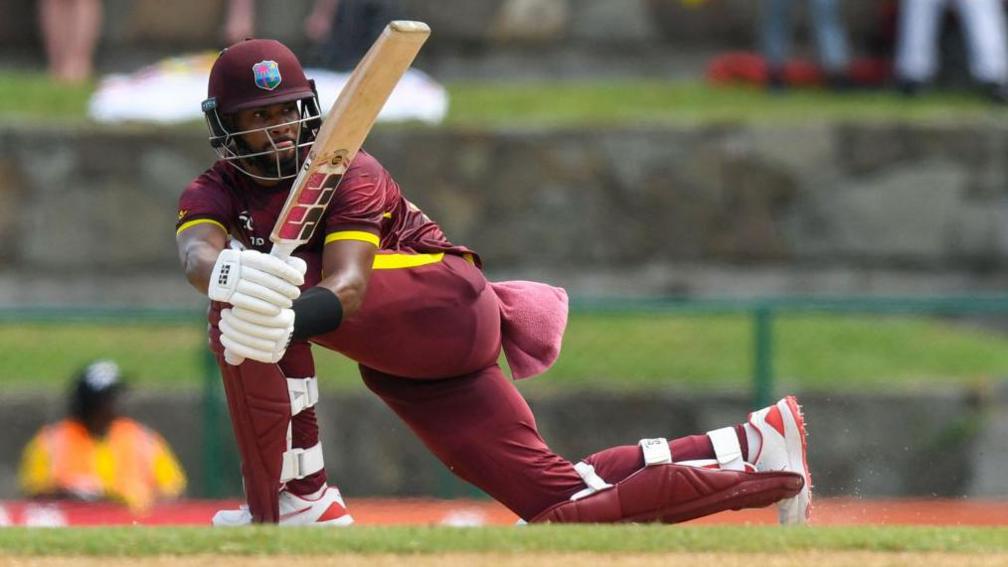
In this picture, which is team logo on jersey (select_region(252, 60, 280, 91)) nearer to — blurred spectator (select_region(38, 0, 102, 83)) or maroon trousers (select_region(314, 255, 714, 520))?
maroon trousers (select_region(314, 255, 714, 520))

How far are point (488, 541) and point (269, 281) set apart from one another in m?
0.91

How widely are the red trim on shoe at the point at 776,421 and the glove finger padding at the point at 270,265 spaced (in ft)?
5.25

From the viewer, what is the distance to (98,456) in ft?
28.9

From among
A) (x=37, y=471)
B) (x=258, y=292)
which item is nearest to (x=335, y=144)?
(x=258, y=292)

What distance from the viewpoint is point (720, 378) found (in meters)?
9.73

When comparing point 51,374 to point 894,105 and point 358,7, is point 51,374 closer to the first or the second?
point 358,7

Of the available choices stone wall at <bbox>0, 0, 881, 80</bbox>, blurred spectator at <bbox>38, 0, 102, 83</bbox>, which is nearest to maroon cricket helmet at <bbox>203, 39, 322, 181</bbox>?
blurred spectator at <bbox>38, 0, 102, 83</bbox>

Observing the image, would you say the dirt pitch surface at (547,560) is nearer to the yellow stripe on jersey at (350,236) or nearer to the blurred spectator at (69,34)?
the yellow stripe on jersey at (350,236)

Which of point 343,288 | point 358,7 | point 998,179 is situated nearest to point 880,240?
point 998,179

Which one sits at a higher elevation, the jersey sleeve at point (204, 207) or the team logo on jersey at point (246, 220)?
the jersey sleeve at point (204, 207)

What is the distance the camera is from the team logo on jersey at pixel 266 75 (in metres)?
5.17

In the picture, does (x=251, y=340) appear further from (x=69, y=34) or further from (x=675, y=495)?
(x=69, y=34)

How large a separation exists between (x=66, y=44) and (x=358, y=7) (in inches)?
104

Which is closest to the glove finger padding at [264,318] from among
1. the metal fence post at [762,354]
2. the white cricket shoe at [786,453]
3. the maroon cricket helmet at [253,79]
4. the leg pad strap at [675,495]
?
the maroon cricket helmet at [253,79]
